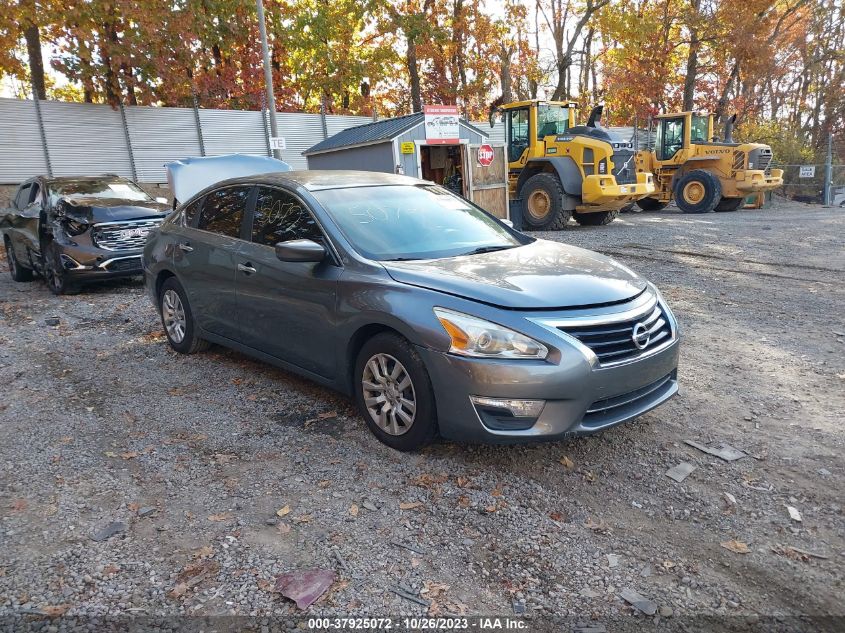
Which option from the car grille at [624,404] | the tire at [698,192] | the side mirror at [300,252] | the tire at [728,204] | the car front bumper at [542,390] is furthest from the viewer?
the tire at [728,204]

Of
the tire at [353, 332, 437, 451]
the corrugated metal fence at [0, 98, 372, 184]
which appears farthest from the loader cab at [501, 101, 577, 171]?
the tire at [353, 332, 437, 451]

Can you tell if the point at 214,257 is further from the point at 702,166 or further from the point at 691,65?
the point at 691,65

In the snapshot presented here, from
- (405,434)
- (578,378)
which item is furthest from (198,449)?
(578,378)

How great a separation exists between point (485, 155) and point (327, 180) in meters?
10.9

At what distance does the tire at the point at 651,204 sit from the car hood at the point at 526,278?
1767 centimetres

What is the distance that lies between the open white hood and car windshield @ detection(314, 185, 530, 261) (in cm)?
902

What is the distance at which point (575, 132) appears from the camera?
591 inches

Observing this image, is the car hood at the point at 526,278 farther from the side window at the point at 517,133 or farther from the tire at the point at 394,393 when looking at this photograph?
the side window at the point at 517,133

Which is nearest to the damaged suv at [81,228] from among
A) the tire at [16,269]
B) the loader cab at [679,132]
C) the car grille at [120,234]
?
the car grille at [120,234]

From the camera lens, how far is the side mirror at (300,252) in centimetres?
388

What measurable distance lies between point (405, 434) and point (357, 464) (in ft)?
1.13

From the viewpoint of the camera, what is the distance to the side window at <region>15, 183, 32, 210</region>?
1011 cm

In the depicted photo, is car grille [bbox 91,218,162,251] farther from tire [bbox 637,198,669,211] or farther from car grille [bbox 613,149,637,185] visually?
tire [bbox 637,198,669,211]

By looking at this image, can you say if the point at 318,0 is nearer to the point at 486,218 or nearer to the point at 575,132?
the point at 575,132
